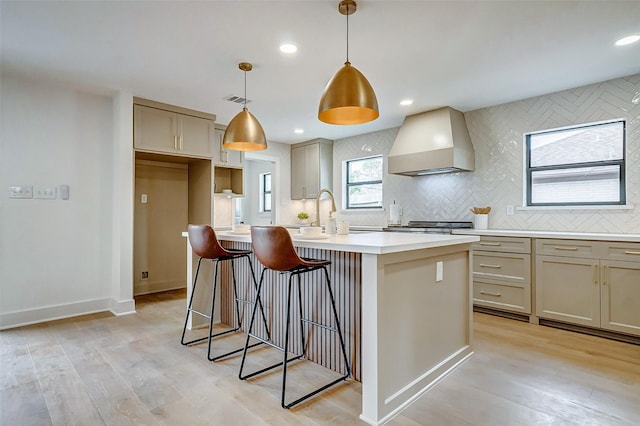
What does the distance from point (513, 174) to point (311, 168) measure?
10.6 feet

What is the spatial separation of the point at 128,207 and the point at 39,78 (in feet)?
4.93

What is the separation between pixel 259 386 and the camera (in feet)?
6.96

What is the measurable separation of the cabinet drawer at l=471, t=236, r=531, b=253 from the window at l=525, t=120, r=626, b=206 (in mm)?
747

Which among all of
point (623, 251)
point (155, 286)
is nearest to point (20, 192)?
point (155, 286)

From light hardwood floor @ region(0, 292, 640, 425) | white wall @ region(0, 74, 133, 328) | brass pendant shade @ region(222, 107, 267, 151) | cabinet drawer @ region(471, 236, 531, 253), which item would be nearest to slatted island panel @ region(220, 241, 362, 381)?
light hardwood floor @ region(0, 292, 640, 425)

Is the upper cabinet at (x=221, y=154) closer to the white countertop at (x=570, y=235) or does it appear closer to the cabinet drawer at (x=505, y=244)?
the white countertop at (x=570, y=235)

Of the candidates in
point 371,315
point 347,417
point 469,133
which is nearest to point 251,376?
point 347,417

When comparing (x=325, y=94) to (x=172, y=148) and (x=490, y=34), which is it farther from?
(x=172, y=148)

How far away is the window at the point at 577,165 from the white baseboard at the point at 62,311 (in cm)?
479

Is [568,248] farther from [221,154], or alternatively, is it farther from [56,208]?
[56,208]

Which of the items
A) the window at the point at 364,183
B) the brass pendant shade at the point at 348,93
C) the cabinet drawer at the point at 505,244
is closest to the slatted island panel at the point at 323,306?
the brass pendant shade at the point at 348,93

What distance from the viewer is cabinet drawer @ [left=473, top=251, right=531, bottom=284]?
3439mm

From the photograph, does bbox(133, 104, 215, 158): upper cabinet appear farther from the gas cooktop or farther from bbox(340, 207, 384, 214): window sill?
the gas cooktop

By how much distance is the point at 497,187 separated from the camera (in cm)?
420
